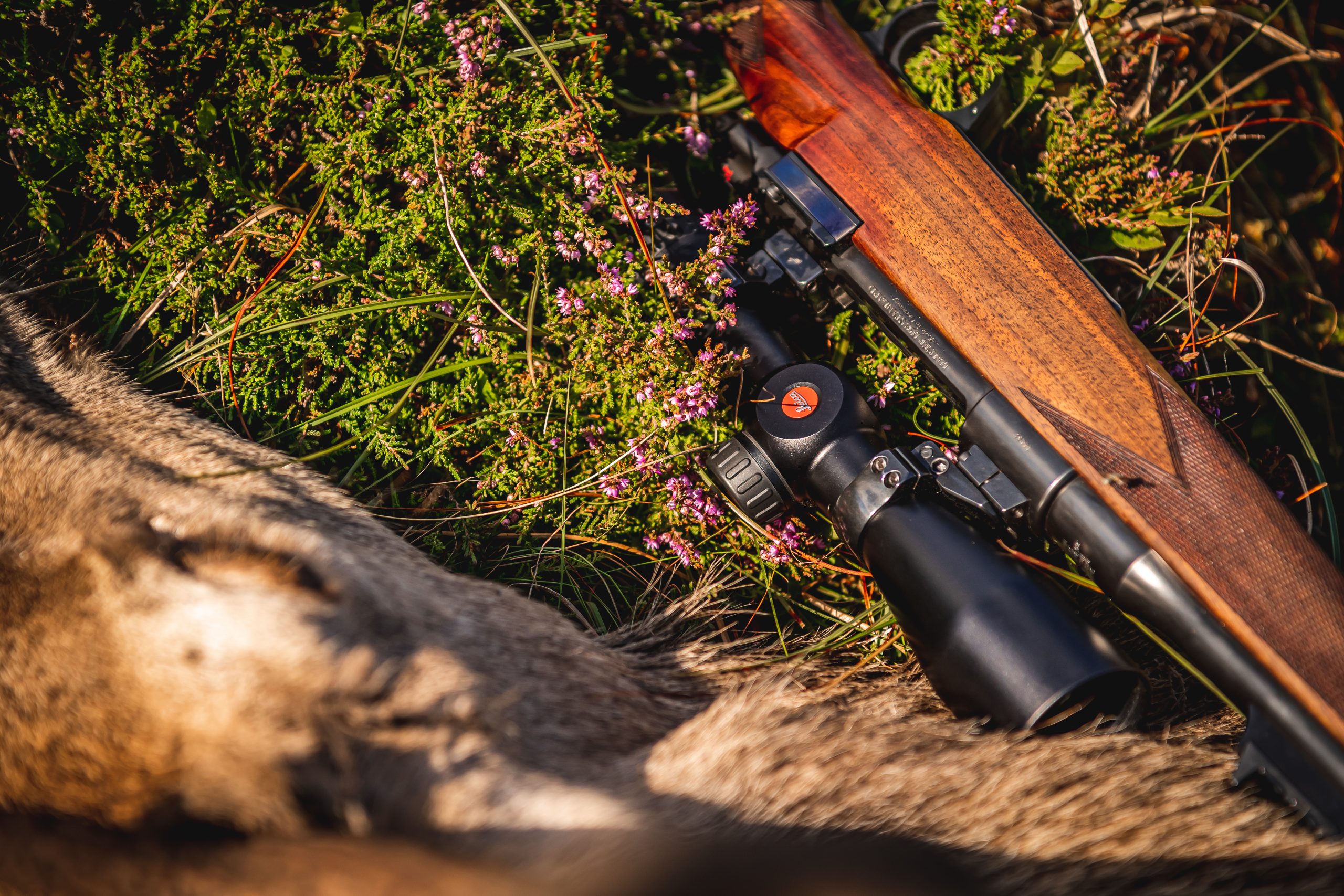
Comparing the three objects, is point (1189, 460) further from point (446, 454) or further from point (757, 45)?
point (446, 454)

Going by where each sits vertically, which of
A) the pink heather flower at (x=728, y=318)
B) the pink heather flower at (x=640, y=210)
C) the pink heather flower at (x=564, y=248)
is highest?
the pink heather flower at (x=564, y=248)

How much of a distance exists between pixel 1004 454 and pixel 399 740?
5.38 ft

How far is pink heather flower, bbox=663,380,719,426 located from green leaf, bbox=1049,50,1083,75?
5.70 ft

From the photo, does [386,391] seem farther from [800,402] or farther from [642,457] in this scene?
[800,402]

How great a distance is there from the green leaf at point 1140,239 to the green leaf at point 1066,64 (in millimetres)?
574

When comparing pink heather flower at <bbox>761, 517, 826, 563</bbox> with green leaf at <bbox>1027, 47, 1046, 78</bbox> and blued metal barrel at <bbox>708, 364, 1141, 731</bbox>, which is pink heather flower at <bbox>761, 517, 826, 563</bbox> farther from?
green leaf at <bbox>1027, 47, 1046, 78</bbox>

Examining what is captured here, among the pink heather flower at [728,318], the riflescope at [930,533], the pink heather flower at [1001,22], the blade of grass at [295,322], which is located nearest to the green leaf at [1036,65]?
the pink heather flower at [1001,22]

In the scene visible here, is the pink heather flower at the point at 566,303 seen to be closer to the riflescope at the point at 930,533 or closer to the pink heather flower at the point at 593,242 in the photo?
the pink heather flower at the point at 593,242

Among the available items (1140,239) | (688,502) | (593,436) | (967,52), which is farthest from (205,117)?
(1140,239)

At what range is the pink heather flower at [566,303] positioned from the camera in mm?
2205

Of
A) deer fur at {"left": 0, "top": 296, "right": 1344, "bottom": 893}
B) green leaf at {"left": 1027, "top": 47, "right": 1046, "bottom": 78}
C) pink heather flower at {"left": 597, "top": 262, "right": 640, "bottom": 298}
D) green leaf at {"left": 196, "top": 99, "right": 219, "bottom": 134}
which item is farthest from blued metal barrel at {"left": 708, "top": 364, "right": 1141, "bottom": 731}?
green leaf at {"left": 196, "top": 99, "right": 219, "bottom": 134}

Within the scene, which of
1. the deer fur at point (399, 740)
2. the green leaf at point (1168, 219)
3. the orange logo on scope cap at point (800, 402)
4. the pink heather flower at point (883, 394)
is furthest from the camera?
the green leaf at point (1168, 219)

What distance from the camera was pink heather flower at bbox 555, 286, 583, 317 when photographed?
2205mm

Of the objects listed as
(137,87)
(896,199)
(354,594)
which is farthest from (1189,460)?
(137,87)
